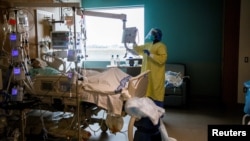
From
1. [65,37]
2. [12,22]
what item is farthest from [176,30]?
[12,22]

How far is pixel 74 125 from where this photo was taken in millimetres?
3207

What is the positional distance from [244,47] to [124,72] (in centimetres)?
259

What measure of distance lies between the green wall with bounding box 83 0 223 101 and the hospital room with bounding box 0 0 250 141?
0.07 ft

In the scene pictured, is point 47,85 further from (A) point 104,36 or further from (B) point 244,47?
(B) point 244,47

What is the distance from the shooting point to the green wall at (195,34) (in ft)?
17.9

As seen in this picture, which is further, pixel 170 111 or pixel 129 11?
pixel 129 11

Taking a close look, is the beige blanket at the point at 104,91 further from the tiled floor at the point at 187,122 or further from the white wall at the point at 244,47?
the white wall at the point at 244,47

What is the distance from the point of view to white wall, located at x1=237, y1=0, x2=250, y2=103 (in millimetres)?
4711

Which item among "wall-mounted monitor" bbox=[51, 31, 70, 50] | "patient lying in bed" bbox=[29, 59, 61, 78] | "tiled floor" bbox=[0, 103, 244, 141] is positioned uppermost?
"wall-mounted monitor" bbox=[51, 31, 70, 50]

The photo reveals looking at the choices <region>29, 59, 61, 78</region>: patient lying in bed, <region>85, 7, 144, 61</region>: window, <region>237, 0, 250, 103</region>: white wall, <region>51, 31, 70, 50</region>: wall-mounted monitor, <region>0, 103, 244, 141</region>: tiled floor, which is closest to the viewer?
<region>0, 103, 244, 141</region>: tiled floor

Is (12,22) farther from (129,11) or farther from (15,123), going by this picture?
(129,11)

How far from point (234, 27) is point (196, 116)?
1979mm

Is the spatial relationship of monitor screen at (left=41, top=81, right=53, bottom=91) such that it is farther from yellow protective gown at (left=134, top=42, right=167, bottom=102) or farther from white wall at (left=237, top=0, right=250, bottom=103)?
white wall at (left=237, top=0, right=250, bottom=103)

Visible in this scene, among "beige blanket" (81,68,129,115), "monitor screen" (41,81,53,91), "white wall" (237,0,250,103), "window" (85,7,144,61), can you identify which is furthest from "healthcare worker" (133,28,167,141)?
"window" (85,7,144,61)
